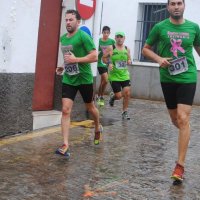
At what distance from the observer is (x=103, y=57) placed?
10516mm

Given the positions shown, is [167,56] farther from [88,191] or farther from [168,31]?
[88,191]

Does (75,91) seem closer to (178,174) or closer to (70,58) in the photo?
(70,58)

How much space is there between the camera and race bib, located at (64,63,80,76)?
19.0 ft

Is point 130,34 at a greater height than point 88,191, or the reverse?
point 130,34

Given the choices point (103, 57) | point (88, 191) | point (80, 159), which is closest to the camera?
point (88, 191)

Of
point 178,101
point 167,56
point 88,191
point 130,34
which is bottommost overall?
point 88,191

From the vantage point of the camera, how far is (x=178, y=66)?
4.96 meters

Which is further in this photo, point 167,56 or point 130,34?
point 130,34

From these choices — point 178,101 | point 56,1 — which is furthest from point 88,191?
point 56,1

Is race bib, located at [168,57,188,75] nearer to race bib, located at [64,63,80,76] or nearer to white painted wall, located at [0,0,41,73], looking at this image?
race bib, located at [64,63,80,76]

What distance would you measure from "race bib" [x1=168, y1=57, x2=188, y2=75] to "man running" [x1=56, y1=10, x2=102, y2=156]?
1135mm

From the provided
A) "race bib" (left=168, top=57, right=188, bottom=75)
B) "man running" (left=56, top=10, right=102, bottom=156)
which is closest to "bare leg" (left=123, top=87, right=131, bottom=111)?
"man running" (left=56, top=10, right=102, bottom=156)

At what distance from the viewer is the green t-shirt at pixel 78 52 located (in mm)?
5727

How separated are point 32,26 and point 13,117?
1394 millimetres
